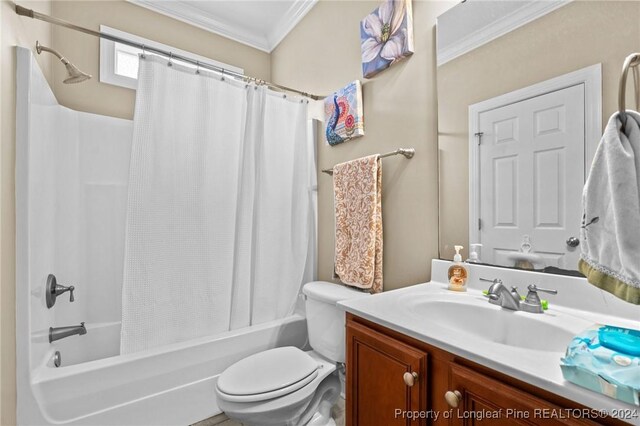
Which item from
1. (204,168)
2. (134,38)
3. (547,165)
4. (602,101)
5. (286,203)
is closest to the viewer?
(602,101)

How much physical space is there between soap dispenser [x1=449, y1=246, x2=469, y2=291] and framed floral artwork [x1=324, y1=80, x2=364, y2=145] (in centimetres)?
90

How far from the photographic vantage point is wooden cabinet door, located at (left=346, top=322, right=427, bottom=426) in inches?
29.9

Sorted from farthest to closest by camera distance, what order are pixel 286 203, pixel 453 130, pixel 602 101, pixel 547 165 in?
pixel 286 203
pixel 453 130
pixel 547 165
pixel 602 101

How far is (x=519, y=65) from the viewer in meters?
1.06

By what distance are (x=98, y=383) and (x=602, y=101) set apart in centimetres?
220

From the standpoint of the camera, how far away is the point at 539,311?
0.89 metres

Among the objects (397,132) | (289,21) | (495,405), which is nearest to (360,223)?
(397,132)

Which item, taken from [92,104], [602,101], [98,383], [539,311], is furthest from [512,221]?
[92,104]

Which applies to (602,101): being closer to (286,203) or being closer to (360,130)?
(360,130)

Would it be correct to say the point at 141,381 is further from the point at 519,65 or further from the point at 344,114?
the point at 519,65

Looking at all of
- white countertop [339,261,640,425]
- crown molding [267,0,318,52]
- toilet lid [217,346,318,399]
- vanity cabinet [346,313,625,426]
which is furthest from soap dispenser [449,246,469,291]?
crown molding [267,0,318,52]

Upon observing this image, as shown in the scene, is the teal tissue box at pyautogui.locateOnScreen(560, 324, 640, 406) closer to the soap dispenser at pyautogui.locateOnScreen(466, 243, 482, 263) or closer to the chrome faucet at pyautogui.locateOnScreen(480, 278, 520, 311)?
the chrome faucet at pyautogui.locateOnScreen(480, 278, 520, 311)

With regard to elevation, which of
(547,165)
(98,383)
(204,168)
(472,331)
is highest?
(204,168)

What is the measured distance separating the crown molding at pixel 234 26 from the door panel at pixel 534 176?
1783 mm
